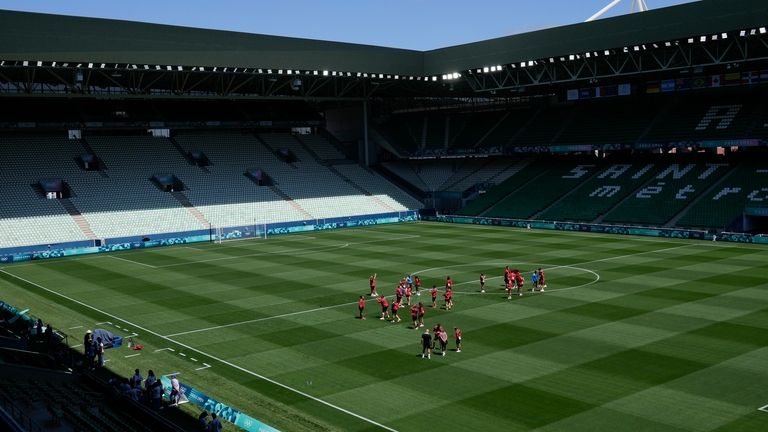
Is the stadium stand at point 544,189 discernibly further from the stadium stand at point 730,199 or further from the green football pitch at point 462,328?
the green football pitch at point 462,328

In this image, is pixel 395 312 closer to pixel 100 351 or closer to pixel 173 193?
pixel 100 351

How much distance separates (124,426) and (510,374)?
11.7m

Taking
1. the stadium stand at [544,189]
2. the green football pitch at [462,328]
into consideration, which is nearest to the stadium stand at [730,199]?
the green football pitch at [462,328]

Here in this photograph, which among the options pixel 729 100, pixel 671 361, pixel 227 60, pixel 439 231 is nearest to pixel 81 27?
pixel 227 60

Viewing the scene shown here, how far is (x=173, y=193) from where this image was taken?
7050 centimetres

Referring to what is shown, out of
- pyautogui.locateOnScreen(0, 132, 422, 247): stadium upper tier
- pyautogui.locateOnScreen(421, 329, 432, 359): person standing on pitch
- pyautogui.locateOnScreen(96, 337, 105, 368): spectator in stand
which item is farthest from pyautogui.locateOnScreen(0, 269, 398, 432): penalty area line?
pyautogui.locateOnScreen(0, 132, 422, 247): stadium upper tier

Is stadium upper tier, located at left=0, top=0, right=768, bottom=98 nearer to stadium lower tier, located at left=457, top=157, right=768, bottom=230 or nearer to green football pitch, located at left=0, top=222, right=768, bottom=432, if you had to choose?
stadium lower tier, located at left=457, top=157, right=768, bottom=230

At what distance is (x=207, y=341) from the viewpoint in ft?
93.0

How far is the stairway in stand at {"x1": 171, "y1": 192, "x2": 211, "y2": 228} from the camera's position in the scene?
219 feet

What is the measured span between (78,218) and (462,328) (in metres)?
44.5

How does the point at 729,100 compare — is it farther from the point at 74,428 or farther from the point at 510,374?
the point at 74,428

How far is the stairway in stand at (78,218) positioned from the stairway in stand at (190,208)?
9563mm

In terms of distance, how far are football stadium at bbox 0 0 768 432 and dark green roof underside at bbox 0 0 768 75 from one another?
0.18 metres

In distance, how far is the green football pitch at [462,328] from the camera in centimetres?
2008
